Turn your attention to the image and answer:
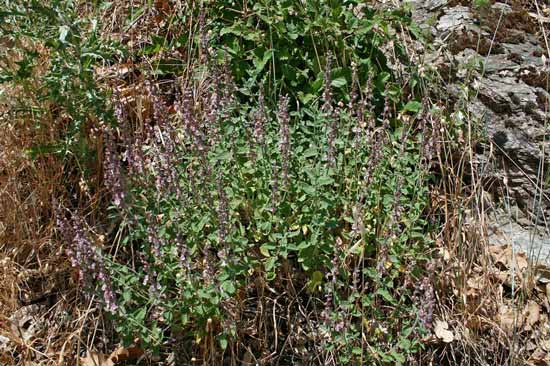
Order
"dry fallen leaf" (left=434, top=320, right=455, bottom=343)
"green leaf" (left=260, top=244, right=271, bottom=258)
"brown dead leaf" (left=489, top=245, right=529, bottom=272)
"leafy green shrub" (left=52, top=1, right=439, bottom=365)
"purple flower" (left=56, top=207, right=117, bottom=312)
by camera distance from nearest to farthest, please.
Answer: "purple flower" (left=56, top=207, right=117, bottom=312) → "leafy green shrub" (left=52, top=1, right=439, bottom=365) → "green leaf" (left=260, top=244, right=271, bottom=258) → "dry fallen leaf" (left=434, top=320, right=455, bottom=343) → "brown dead leaf" (left=489, top=245, right=529, bottom=272)

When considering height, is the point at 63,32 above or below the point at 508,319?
above

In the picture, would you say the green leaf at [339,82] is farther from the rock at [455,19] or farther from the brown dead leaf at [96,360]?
the brown dead leaf at [96,360]

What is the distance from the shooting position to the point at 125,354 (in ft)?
9.31

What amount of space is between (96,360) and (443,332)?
149 centimetres

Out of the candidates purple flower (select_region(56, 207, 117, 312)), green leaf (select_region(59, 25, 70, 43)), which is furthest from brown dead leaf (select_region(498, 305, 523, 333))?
green leaf (select_region(59, 25, 70, 43))

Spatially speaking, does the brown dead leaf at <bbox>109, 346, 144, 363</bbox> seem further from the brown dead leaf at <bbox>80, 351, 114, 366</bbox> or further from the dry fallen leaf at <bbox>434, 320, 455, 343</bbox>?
the dry fallen leaf at <bbox>434, 320, 455, 343</bbox>

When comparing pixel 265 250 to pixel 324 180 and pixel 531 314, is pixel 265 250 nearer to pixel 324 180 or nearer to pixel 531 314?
pixel 324 180

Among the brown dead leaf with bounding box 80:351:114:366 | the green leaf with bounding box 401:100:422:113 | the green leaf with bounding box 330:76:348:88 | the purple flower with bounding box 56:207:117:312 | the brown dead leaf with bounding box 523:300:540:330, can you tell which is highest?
the green leaf with bounding box 330:76:348:88

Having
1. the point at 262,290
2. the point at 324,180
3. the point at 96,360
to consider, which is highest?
the point at 324,180

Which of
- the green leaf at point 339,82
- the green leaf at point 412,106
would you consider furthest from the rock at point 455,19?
the green leaf at point 339,82

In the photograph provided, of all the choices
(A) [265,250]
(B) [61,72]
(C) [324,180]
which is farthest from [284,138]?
(B) [61,72]

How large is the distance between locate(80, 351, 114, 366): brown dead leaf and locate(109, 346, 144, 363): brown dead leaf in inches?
0.9

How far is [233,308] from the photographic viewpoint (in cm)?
276

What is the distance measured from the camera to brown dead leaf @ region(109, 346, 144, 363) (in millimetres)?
2822
